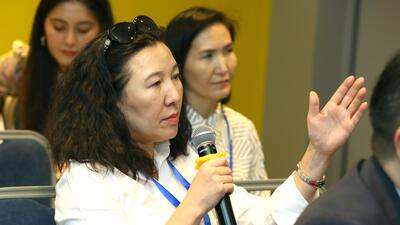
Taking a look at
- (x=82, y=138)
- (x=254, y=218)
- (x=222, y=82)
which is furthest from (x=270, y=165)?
(x=82, y=138)

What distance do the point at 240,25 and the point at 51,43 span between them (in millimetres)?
1764

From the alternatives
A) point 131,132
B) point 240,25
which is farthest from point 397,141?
point 240,25

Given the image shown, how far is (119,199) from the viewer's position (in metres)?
1.62

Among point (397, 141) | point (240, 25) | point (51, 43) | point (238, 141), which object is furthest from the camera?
point (240, 25)

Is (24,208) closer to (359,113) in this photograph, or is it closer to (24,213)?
(24,213)

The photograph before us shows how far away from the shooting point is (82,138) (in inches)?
66.7

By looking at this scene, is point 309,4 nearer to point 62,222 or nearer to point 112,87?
point 112,87

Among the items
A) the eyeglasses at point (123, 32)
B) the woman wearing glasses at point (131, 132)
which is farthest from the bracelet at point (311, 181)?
the eyeglasses at point (123, 32)

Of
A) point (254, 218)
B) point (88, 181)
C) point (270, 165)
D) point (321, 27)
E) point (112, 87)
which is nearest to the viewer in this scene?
point (88, 181)

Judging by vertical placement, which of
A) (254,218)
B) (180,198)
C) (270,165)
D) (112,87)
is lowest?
(270,165)

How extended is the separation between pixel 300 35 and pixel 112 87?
231 cm

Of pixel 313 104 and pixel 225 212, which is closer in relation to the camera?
pixel 225 212

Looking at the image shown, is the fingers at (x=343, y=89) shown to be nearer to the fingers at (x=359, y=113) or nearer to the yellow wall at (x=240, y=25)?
the fingers at (x=359, y=113)

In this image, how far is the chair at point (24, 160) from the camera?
90.4 inches
